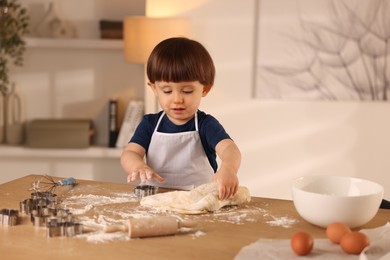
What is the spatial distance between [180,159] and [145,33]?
1.59 meters

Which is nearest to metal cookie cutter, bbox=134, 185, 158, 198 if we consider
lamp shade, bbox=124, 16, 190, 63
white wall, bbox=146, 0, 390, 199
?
lamp shade, bbox=124, 16, 190, 63

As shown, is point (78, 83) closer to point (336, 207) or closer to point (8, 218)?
point (8, 218)

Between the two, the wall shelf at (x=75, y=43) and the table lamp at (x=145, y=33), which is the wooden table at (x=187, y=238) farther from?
the wall shelf at (x=75, y=43)

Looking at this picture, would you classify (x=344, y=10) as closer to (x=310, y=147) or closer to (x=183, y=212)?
(x=310, y=147)

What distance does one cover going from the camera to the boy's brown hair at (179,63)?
5.54 ft

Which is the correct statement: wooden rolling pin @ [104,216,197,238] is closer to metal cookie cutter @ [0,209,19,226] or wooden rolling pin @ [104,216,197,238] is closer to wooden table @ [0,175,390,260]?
wooden table @ [0,175,390,260]

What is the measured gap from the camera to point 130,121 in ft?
11.8

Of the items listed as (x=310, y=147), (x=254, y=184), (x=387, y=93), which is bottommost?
(x=254, y=184)

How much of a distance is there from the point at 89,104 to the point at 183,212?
262 centimetres

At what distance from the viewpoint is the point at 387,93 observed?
3344 millimetres

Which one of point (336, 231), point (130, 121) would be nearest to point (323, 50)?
point (130, 121)

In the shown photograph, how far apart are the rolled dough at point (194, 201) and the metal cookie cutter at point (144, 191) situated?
7cm

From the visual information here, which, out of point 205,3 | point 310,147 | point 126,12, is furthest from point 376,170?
point 126,12

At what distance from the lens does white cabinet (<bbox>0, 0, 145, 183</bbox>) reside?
12.4 ft
